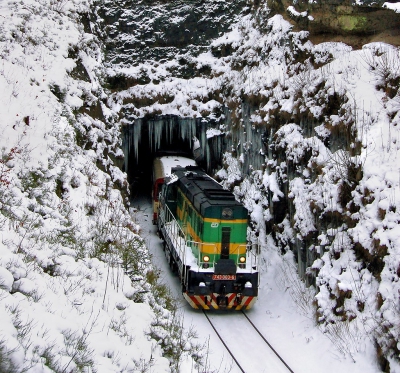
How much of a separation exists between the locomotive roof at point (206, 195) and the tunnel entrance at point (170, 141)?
5087 mm

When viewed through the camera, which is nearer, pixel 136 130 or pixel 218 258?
pixel 218 258

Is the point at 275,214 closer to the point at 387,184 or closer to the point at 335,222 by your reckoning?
the point at 335,222

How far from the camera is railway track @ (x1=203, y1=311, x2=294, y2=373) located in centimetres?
962

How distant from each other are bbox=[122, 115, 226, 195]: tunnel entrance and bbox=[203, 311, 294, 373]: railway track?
9.57 m

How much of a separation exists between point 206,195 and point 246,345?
14.0 feet

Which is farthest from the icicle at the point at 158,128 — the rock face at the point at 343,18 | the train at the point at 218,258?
the train at the point at 218,258

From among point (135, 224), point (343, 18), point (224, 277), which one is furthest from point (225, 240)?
point (343, 18)

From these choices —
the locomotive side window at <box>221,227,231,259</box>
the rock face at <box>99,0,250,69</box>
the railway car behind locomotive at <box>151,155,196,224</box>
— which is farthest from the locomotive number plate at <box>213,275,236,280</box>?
the rock face at <box>99,0,250,69</box>

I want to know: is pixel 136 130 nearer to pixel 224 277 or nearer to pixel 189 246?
pixel 189 246

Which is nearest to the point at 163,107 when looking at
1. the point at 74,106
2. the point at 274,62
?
the point at 274,62

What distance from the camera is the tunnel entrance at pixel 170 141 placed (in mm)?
20797

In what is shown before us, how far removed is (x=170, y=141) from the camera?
22953 mm

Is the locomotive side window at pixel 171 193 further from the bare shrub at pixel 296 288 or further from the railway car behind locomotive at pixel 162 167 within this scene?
the bare shrub at pixel 296 288

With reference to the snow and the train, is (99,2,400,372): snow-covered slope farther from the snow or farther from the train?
the train
